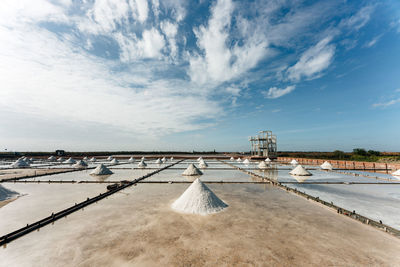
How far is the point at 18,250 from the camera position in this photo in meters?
5.71

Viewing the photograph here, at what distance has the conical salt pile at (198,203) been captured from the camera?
29.8 feet

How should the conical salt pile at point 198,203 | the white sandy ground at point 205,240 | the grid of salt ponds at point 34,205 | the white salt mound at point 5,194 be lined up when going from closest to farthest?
the white sandy ground at point 205,240 → the grid of salt ponds at point 34,205 → the conical salt pile at point 198,203 → the white salt mound at point 5,194

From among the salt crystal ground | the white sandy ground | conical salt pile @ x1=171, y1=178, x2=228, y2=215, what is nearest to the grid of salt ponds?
the salt crystal ground

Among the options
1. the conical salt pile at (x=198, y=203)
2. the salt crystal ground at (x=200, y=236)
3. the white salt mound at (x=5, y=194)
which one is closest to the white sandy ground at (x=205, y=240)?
the salt crystal ground at (x=200, y=236)

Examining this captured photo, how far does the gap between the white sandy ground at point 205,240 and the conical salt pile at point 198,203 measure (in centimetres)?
50

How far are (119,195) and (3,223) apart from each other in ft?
18.8

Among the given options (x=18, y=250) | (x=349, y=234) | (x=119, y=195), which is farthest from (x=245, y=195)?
(x=18, y=250)

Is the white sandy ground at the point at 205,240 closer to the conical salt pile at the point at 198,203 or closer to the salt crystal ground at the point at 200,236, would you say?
the salt crystal ground at the point at 200,236

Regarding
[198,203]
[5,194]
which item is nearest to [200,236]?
[198,203]

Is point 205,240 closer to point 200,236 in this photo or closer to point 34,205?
point 200,236

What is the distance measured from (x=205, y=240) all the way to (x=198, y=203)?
3074mm

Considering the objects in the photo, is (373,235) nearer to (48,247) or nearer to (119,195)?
(48,247)

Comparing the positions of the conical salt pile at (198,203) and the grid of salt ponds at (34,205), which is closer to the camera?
the grid of salt ponds at (34,205)

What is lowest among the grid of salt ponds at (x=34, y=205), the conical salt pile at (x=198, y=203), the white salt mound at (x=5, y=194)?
the grid of salt ponds at (x=34, y=205)
